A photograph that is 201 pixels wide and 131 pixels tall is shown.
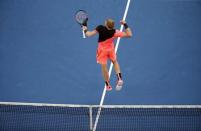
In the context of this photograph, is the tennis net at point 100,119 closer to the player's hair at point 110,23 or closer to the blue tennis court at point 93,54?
the blue tennis court at point 93,54

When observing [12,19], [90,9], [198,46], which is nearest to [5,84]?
[12,19]

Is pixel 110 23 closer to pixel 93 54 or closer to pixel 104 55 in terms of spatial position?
pixel 104 55

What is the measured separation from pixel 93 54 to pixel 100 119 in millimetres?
2867

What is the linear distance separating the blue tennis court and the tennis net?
470 mm

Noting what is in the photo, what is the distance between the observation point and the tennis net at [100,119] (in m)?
12.9

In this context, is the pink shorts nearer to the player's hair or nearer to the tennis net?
the player's hair

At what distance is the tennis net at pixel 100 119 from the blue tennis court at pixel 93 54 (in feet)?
1.54

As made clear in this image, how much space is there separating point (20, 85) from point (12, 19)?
305 cm

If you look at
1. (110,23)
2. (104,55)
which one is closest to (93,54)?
(104,55)

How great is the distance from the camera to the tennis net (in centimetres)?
1287

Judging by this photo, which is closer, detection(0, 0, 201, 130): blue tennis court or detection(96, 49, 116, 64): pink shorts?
detection(96, 49, 116, 64): pink shorts

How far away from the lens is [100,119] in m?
13.0

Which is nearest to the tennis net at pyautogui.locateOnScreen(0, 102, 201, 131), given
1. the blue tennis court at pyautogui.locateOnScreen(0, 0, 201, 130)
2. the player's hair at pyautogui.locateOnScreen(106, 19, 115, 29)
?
the blue tennis court at pyautogui.locateOnScreen(0, 0, 201, 130)

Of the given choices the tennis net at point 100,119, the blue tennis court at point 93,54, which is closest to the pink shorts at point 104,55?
the tennis net at point 100,119
